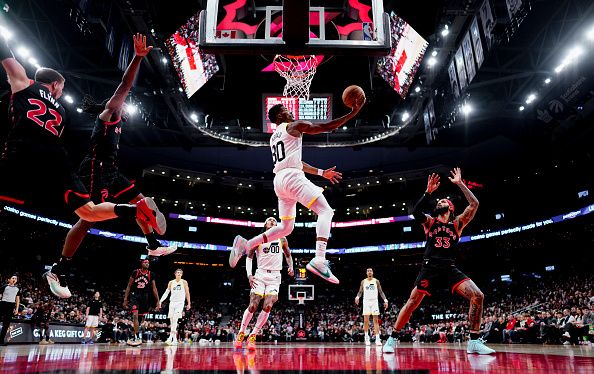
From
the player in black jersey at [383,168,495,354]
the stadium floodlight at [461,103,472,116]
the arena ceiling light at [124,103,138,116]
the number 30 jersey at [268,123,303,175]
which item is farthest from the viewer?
the arena ceiling light at [124,103,138,116]

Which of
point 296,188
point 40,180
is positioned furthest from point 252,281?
point 40,180

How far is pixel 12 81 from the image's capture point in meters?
4.25

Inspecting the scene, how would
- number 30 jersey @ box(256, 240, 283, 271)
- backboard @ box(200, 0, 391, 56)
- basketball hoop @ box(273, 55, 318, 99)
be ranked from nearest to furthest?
backboard @ box(200, 0, 391, 56) < number 30 jersey @ box(256, 240, 283, 271) < basketball hoop @ box(273, 55, 318, 99)

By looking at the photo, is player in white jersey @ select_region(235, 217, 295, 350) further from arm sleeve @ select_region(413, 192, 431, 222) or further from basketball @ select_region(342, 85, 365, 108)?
basketball @ select_region(342, 85, 365, 108)

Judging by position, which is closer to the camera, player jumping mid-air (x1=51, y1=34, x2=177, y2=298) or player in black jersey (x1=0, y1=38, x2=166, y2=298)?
player in black jersey (x1=0, y1=38, x2=166, y2=298)

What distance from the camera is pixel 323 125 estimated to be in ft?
17.5

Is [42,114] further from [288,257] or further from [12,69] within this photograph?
[288,257]

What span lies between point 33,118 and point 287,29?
364cm

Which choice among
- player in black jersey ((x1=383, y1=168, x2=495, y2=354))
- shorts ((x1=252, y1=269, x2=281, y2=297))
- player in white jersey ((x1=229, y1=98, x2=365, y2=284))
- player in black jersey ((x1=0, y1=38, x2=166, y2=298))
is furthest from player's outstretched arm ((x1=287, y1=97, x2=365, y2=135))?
shorts ((x1=252, y1=269, x2=281, y2=297))

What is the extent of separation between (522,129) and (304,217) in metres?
20.4

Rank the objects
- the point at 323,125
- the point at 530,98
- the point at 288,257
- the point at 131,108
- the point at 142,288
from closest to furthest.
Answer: the point at 323,125
the point at 288,257
the point at 142,288
the point at 131,108
the point at 530,98

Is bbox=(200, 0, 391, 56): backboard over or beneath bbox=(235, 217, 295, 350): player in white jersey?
over

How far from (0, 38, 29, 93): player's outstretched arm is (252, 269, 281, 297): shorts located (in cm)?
540

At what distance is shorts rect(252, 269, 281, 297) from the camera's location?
8.52 m
